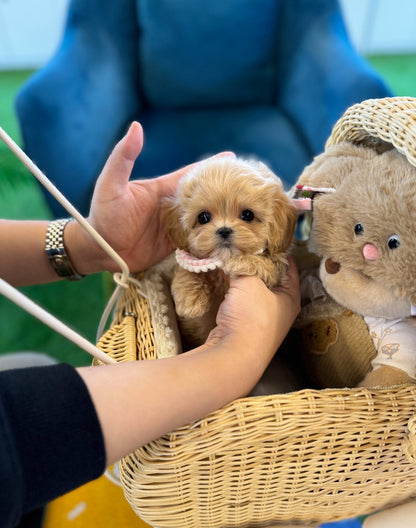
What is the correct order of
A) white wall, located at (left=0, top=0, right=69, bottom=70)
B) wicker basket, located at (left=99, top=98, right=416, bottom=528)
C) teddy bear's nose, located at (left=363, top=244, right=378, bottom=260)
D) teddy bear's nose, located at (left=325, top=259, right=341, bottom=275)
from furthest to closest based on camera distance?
1. white wall, located at (left=0, top=0, right=69, bottom=70)
2. teddy bear's nose, located at (left=325, top=259, right=341, bottom=275)
3. teddy bear's nose, located at (left=363, top=244, right=378, bottom=260)
4. wicker basket, located at (left=99, top=98, right=416, bottom=528)

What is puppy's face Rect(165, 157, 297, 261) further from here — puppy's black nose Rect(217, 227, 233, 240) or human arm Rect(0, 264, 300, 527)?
human arm Rect(0, 264, 300, 527)

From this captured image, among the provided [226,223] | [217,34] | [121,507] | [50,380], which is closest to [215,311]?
[226,223]

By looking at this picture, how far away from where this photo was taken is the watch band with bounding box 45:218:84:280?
3.60 ft

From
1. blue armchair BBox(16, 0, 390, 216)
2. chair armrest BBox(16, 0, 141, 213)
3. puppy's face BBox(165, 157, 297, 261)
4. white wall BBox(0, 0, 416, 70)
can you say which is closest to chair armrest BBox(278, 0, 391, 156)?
blue armchair BBox(16, 0, 390, 216)

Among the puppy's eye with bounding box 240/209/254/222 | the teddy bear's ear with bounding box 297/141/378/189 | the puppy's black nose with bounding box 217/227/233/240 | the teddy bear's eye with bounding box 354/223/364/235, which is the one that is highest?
the teddy bear's ear with bounding box 297/141/378/189

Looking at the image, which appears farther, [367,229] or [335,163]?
[335,163]

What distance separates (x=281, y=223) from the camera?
914mm

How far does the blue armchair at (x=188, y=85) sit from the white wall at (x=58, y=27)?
2619 millimetres

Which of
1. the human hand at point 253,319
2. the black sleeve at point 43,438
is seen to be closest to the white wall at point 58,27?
the human hand at point 253,319

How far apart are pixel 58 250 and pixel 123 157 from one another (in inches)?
12.9

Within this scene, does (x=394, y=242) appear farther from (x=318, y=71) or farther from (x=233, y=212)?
(x=318, y=71)

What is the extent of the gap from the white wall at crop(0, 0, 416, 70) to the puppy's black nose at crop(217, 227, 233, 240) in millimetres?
4220

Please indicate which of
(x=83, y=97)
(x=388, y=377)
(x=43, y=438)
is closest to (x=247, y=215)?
(x=388, y=377)

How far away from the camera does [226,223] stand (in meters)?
0.90
